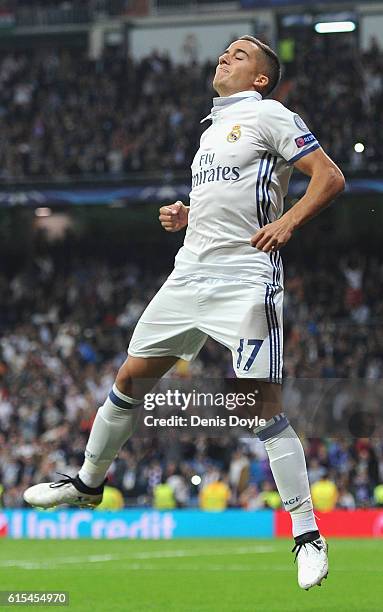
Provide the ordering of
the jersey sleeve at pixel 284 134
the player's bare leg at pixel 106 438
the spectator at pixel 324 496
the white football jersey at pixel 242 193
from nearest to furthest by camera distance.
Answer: the jersey sleeve at pixel 284 134
the white football jersey at pixel 242 193
the player's bare leg at pixel 106 438
the spectator at pixel 324 496

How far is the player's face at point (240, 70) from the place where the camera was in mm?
5461

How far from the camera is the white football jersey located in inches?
207

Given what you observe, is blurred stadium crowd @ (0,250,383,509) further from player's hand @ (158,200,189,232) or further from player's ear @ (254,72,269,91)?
player's ear @ (254,72,269,91)

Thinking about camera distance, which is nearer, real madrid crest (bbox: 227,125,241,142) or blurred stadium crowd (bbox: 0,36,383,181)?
real madrid crest (bbox: 227,125,241,142)

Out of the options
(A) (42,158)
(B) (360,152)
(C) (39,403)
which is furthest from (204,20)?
(C) (39,403)

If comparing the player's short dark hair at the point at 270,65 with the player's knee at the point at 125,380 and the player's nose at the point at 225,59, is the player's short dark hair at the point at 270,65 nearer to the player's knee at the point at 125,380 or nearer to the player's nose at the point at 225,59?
the player's nose at the point at 225,59

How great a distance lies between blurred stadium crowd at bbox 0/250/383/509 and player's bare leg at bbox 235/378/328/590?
908 centimetres

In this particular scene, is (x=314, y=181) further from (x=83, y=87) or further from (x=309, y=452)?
(x=83, y=87)

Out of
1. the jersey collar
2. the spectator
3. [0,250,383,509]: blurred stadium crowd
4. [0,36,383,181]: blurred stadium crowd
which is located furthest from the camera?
[0,36,383,181]: blurred stadium crowd

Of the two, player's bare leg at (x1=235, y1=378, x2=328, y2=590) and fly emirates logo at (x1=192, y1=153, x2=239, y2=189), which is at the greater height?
fly emirates logo at (x1=192, y1=153, x2=239, y2=189)

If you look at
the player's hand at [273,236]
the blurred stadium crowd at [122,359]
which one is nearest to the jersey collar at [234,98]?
the player's hand at [273,236]

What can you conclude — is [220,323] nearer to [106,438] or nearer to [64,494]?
[106,438]
